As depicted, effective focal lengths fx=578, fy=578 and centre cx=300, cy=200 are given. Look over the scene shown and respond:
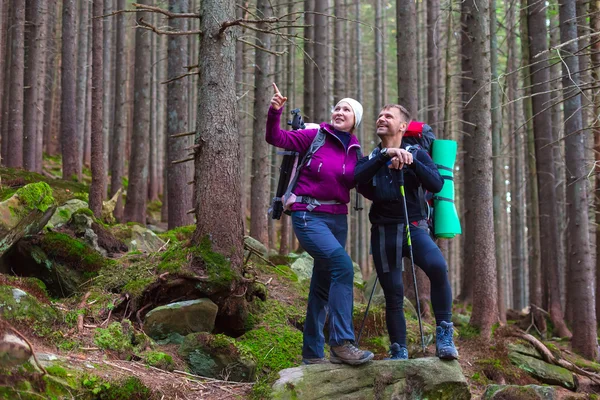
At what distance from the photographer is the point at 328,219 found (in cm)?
508

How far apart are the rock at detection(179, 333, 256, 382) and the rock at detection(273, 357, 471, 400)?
884mm

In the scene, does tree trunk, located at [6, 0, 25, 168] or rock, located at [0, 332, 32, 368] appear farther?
tree trunk, located at [6, 0, 25, 168]

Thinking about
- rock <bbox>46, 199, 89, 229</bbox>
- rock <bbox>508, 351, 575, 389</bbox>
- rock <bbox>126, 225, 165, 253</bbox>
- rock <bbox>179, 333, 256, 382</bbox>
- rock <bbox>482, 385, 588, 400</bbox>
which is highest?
rock <bbox>46, 199, 89, 229</bbox>

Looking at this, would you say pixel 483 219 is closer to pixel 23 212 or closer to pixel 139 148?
pixel 23 212

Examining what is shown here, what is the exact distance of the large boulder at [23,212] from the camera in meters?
5.91

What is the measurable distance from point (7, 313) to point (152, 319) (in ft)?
5.34

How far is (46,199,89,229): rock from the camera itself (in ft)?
28.3

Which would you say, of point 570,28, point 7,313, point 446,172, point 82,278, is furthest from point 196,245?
point 570,28

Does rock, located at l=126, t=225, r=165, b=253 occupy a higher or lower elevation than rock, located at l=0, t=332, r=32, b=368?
higher

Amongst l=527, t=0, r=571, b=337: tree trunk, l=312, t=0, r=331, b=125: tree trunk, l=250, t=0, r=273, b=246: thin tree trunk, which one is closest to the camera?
l=527, t=0, r=571, b=337: tree trunk

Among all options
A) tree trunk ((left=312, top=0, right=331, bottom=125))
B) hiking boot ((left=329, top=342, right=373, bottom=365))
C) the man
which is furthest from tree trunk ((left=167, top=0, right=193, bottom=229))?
hiking boot ((left=329, top=342, right=373, bottom=365))

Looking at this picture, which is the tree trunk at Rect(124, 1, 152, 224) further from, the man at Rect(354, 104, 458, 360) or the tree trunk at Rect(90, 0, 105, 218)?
the man at Rect(354, 104, 458, 360)

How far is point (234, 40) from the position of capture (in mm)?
6875

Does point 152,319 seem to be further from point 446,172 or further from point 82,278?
point 446,172
